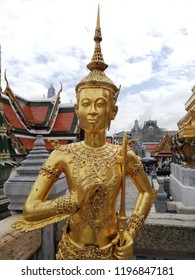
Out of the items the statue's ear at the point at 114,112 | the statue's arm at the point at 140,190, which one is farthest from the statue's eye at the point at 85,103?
the statue's arm at the point at 140,190

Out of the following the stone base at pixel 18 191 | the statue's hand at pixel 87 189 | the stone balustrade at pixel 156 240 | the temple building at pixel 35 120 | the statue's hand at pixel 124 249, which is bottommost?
the stone balustrade at pixel 156 240

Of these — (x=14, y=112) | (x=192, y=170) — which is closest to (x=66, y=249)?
(x=192, y=170)

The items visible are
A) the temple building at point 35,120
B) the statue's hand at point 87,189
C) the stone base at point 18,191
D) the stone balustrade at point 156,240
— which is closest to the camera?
the statue's hand at point 87,189

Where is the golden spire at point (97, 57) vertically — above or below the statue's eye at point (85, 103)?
above

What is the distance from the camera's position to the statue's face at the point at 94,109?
1.84 metres

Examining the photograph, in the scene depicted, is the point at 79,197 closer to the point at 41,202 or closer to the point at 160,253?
the point at 41,202

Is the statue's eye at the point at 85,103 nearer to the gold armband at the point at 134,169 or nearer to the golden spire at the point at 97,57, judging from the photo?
the golden spire at the point at 97,57

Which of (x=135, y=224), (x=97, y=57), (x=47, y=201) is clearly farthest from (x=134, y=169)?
(x=97, y=57)

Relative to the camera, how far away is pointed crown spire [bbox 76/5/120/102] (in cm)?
190

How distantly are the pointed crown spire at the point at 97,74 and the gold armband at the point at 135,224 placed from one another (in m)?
0.95

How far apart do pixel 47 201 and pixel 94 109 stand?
74cm

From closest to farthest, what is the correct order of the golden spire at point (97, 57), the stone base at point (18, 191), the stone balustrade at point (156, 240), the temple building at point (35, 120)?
1. the golden spire at point (97, 57)
2. the stone balustrade at point (156, 240)
3. the stone base at point (18, 191)
4. the temple building at point (35, 120)

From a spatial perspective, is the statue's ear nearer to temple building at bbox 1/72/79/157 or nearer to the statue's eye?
the statue's eye

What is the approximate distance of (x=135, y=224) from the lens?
76.2 inches
